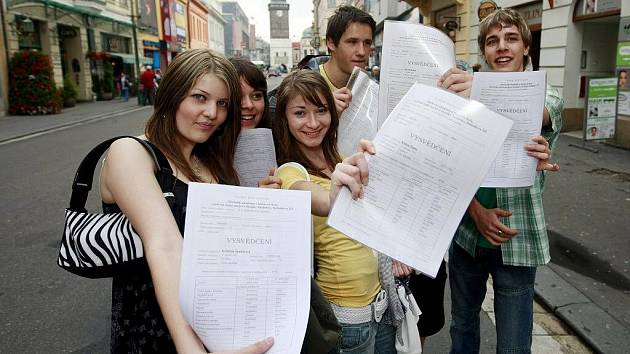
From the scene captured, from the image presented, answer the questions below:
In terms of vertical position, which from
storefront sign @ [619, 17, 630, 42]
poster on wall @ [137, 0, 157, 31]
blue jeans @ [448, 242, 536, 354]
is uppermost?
poster on wall @ [137, 0, 157, 31]

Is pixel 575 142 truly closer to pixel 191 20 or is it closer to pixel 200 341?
pixel 200 341

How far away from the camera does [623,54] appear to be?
8.25 m

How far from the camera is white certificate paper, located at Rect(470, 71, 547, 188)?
1.55 metres

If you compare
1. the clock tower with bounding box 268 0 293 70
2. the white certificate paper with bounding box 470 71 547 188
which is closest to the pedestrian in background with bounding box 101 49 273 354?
the white certificate paper with bounding box 470 71 547 188

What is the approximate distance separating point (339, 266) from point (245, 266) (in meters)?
0.77

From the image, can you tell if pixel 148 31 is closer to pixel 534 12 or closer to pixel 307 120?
pixel 534 12

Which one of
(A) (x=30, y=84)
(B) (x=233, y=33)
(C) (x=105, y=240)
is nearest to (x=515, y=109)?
(C) (x=105, y=240)

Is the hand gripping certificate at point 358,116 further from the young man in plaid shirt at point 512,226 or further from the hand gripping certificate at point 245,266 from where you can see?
the hand gripping certificate at point 245,266

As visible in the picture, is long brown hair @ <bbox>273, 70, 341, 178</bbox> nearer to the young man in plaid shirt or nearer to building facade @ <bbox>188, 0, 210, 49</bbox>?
the young man in plaid shirt

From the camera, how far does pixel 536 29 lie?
36.0ft

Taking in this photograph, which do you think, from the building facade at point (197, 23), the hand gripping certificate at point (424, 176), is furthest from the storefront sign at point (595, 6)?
the building facade at point (197, 23)

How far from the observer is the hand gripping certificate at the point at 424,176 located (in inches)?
44.6

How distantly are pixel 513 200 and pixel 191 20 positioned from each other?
174ft

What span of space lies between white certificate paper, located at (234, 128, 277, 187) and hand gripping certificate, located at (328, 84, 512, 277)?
0.61 meters
